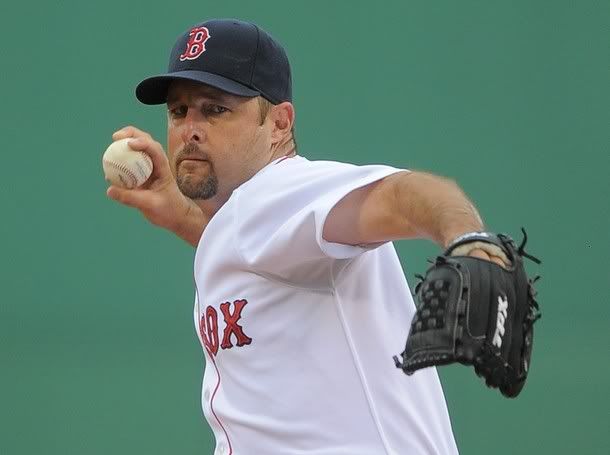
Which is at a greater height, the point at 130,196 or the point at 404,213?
the point at 130,196

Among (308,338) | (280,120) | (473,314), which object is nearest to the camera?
(473,314)

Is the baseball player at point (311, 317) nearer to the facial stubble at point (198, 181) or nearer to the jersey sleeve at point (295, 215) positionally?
the jersey sleeve at point (295, 215)

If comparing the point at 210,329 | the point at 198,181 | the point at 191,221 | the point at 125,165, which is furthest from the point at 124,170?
the point at 210,329

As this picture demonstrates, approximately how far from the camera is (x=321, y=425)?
6.17ft

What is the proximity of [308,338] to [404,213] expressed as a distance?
40 centimetres

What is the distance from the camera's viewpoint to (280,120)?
233 centimetres

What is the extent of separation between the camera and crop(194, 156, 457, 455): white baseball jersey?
1870 millimetres

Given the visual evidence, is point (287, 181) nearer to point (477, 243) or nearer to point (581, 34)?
point (477, 243)

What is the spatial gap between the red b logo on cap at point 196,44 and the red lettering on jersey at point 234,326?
1.69 ft

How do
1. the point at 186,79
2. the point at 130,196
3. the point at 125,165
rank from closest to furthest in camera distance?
1. the point at 186,79
2. the point at 125,165
3. the point at 130,196

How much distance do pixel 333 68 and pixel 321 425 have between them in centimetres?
298

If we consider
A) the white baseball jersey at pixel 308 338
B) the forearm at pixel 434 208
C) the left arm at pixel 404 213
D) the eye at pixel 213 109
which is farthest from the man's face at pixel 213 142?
the forearm at pixel 434 208

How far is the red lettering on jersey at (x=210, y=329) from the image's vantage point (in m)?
2.04

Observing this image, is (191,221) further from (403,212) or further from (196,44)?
(403,212)
